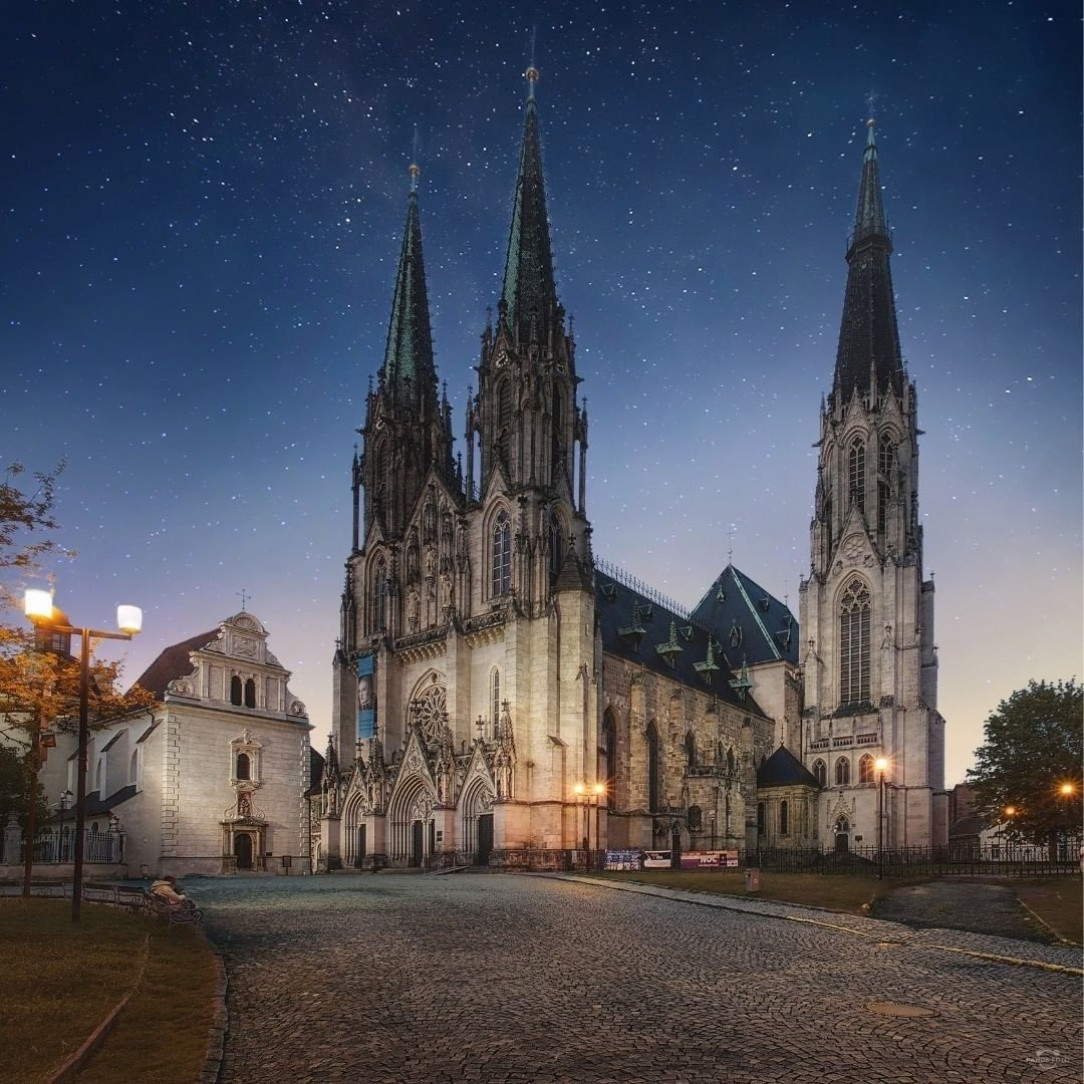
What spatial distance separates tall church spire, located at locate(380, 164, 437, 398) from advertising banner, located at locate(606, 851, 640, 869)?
3486 centimetres

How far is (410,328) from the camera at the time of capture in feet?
225

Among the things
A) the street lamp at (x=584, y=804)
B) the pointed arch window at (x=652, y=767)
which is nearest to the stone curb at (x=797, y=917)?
the street lamp at (x=584, y=804)

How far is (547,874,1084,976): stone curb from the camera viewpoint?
14.4 meters

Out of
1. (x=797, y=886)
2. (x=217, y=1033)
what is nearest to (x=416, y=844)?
(x=797, y=886)

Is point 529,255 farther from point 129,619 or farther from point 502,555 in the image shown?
point 129,619

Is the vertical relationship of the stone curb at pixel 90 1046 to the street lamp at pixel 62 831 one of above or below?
above

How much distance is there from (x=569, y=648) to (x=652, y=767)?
13542mm

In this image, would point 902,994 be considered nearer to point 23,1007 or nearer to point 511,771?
point 23,1007

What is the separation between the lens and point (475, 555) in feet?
182

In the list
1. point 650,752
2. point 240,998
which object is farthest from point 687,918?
point 650,752

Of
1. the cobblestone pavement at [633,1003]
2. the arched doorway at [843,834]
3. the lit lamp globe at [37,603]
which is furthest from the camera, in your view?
the arched doorway at [843,834]

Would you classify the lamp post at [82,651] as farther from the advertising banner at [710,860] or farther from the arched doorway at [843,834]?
the arched doorway at [843,834]

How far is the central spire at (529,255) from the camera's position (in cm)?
5950

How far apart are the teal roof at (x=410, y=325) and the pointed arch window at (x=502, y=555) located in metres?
16.5
